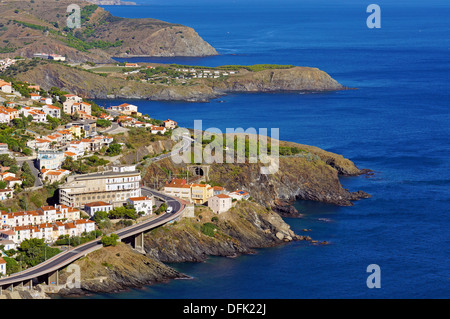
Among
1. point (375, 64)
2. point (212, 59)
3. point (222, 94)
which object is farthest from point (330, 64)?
point (222, 94)

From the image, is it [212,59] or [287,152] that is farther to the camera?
[212,59]

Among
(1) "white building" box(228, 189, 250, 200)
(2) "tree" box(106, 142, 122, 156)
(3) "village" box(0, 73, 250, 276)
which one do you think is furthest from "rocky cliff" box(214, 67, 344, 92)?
(1) "white building" box(228, 189, 250, 200)

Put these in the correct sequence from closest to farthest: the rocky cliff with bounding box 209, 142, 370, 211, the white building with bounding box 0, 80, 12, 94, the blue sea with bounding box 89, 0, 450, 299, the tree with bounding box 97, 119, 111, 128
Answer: the blue sea with bounding box 89, 0, 450, 299, the rocky cliff with bounding box 209, 142, 370, 211, the tree with bounding box 97, 119, 111, 128, the white building with bounding box 0, 80, 12, 94

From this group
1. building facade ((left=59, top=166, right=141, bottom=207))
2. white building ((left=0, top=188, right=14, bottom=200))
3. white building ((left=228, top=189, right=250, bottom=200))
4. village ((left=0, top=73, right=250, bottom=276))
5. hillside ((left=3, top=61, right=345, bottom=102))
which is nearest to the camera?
village ((left=0, top=73, right=250, bottom=276))

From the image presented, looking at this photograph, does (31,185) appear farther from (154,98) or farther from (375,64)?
(375,64)

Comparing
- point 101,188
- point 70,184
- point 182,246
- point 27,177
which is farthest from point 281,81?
point 182,246

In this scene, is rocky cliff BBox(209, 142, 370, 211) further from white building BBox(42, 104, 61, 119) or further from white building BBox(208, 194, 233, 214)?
white building BBox(42, 104, 61, 119)
